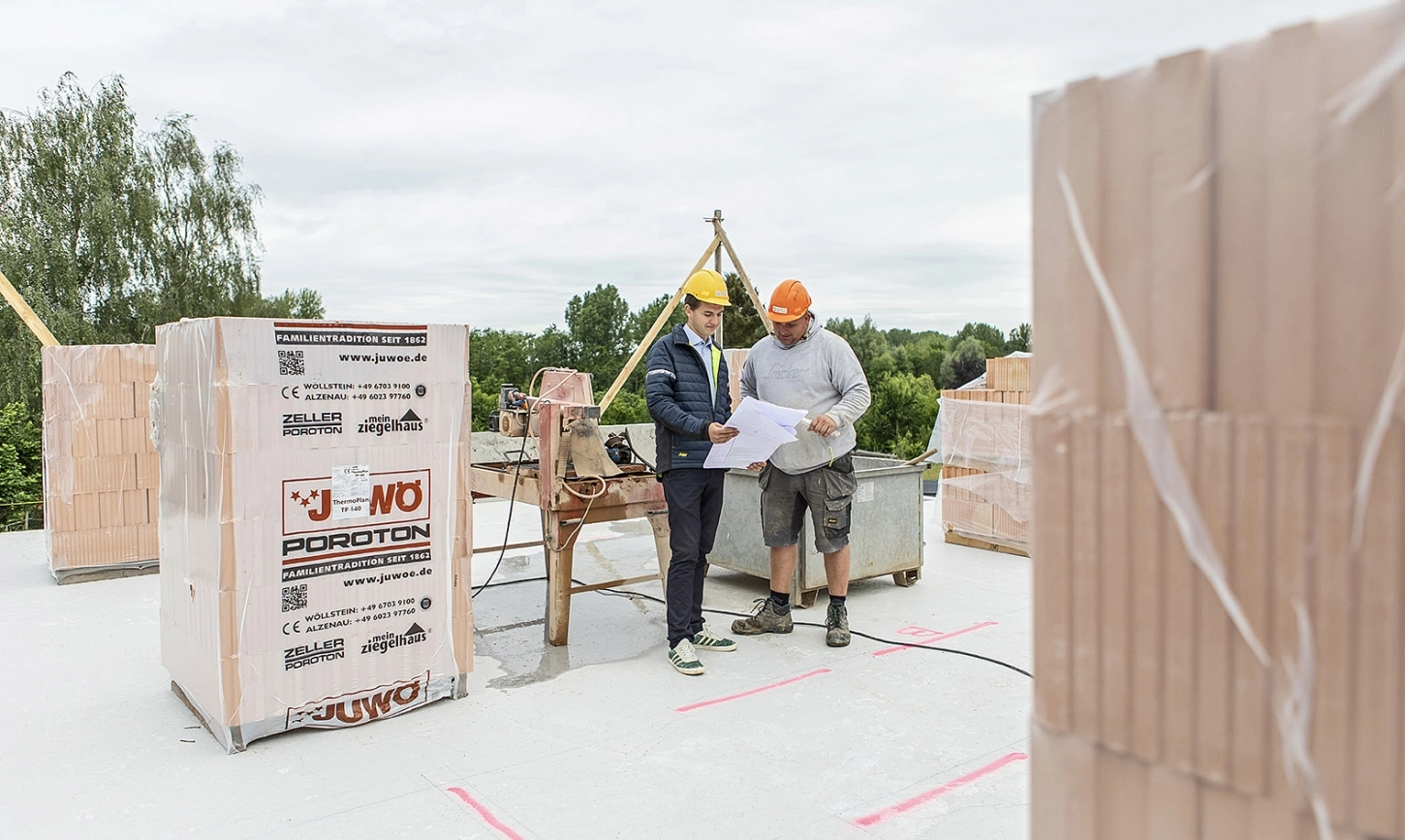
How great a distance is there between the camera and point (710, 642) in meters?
4.95

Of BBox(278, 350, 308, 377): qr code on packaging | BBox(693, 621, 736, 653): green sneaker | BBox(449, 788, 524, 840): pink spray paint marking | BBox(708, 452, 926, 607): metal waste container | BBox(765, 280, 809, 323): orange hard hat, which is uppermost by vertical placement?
BBox(765, 280, 809, 323): orange hard hat

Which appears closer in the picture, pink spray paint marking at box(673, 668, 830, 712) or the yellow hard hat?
pink spray paint marking at box(673, 668, 830, 712)

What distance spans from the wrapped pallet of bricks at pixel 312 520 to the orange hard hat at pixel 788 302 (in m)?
1.64

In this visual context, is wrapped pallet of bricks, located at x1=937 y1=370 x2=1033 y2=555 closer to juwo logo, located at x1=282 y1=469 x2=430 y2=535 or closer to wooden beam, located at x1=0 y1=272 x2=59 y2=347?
juwo logo, located at x1=282 y1=469 x2=430 y2=535

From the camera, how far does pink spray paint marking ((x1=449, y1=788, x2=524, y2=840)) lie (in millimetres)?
2977

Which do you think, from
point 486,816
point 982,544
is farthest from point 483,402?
point 486,816

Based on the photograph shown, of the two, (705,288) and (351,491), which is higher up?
(705,288)

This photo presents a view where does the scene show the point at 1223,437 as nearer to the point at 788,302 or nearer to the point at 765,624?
the point at 788,302

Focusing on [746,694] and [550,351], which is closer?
[746,694]

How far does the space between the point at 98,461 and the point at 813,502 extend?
5.40 metres

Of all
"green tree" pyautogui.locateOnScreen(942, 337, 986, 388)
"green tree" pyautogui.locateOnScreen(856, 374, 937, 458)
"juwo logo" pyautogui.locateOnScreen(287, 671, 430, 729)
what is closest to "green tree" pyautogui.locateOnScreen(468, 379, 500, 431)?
"green tree" pyautogui.locateOnScreen(856, 374, 937, 458)

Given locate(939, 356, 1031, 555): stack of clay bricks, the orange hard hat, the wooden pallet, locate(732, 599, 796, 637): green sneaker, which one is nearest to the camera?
the orange hard hat

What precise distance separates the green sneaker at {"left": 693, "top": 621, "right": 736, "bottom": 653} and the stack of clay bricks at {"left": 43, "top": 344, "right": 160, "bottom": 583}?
4430 millimetres

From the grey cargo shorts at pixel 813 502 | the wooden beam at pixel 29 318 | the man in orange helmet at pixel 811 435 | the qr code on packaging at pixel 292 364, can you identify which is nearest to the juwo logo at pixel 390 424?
the qr code on packaging at pixel 292 364
